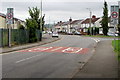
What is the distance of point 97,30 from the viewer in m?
84.0

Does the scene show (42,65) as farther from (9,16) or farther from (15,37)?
(15,37)

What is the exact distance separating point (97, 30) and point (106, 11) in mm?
18635

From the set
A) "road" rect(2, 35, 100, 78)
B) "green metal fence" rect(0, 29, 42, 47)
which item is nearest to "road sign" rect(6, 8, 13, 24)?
"green metal fence" rect(0, 29, 42, 47)

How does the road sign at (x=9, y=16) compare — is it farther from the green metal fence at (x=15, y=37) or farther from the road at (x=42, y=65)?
the road at (x=42, y=65)

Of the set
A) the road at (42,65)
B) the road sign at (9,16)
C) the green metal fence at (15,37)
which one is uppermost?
the road sign at (9,16)

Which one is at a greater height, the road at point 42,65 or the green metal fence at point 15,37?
the green metal fence at point 15,37

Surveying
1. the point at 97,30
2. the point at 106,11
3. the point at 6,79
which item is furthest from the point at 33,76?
the point at 97,30

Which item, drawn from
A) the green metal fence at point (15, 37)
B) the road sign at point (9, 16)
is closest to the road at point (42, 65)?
the road sign at point (9, 16)

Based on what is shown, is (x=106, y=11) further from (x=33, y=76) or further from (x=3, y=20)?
(x=33, y=76)

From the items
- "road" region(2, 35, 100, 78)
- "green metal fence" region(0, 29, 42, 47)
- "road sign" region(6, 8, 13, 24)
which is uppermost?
"road sign" region(6, 8, 13, 24)

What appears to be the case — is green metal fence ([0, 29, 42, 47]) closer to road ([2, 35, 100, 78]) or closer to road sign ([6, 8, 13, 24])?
road sign ([6, 8, 13, 24])

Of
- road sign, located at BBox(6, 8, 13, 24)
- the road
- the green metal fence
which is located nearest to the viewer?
the road

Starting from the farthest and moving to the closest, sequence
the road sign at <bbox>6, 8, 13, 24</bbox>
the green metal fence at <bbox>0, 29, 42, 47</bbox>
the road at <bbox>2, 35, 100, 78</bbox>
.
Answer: the green metal fence at <bbox>0, 29, 42, 47</bbox>
the road sign at <bbox>6, 8, 13, 24</bbox>
the road at <bbox>2, 35, 100, 78</bbox>

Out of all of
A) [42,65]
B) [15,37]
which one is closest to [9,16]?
[15,37]
